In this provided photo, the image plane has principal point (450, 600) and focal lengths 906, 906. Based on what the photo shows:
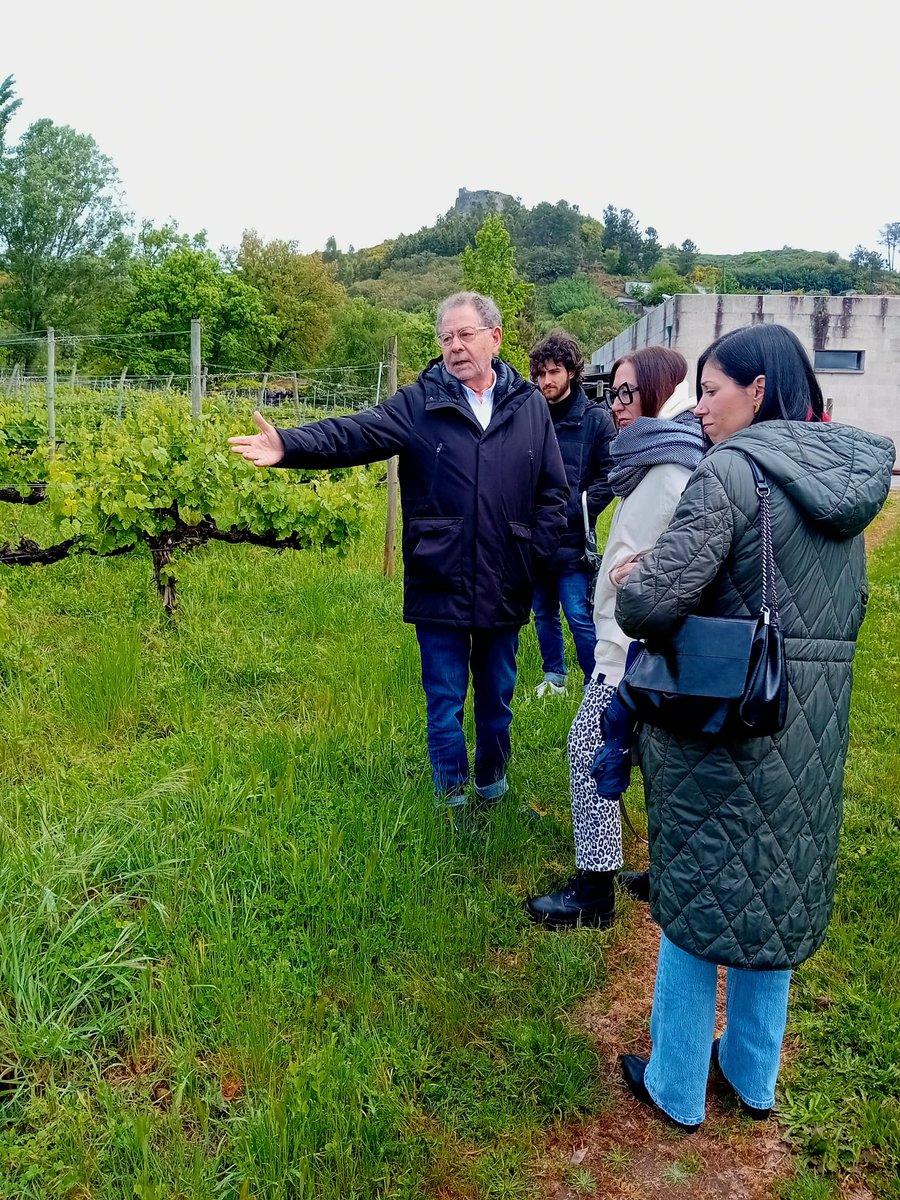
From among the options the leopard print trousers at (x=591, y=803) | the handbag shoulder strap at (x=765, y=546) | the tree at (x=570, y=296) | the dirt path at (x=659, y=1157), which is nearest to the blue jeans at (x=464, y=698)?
the leopard print trousers at (x=591, y=803)

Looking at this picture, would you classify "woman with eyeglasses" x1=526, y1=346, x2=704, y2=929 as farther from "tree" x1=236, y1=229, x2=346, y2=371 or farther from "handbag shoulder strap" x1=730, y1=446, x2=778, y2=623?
"tree" x1=236, y1=229, x2=346, y2=371

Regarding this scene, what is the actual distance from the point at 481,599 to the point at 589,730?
26.8 inches

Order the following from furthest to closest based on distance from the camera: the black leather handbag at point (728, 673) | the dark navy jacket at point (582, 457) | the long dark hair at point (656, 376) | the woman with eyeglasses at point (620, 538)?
1. the dark navy jacket at point (582, 457)
2. the long dark hair at point (656, 376)
3. the woman with eyeglasses at point (620, 538)
4. the black leather handbag at point (728, 673)

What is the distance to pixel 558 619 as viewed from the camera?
17.6ft

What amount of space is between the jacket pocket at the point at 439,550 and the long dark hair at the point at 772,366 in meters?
1.44

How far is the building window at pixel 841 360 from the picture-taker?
110ft

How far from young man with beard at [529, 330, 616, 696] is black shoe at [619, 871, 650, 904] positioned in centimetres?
156

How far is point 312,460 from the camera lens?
3.29m

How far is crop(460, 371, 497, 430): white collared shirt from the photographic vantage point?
3380mm

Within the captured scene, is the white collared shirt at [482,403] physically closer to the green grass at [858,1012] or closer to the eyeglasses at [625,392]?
the eyeglasses at [625,392]

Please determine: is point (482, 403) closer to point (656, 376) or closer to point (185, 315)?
point (656, 376)

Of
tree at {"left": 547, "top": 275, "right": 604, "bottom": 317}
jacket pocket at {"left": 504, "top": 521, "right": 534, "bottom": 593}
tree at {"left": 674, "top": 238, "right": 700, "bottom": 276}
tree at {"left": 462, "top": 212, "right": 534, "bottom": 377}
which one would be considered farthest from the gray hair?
tree at {"left": 674, "top": 238, "right": 700, "bottom": 276}

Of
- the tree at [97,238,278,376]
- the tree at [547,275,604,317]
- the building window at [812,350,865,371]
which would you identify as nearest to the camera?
the building window at [812,350,865,371]

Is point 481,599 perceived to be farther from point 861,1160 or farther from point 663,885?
point 861,1160
